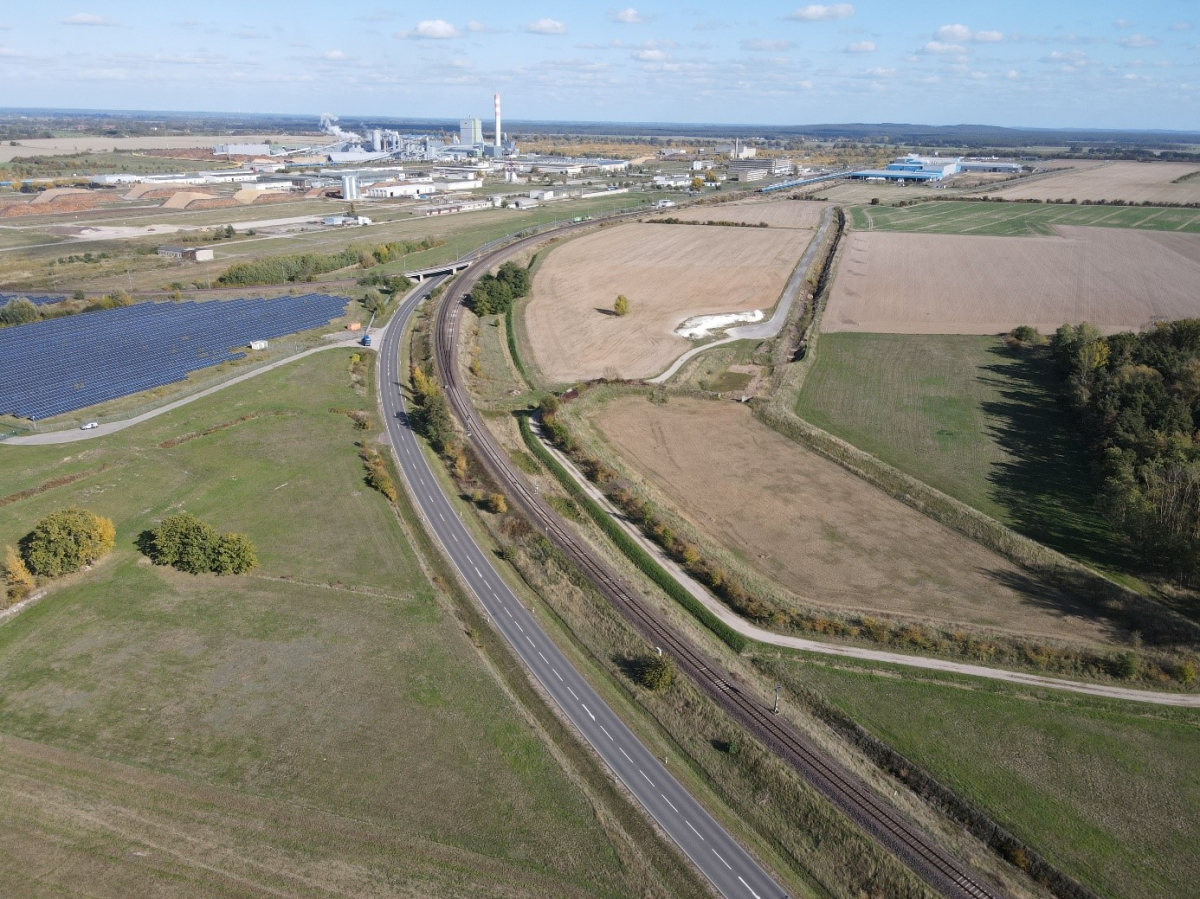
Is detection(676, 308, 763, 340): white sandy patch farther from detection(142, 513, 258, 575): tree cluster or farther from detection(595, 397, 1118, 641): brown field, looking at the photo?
detection(142, 513, 258, 575): tree cluster

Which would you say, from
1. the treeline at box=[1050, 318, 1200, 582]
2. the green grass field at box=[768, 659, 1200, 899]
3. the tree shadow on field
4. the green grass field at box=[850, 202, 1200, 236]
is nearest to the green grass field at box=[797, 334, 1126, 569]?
the tree shadow on field

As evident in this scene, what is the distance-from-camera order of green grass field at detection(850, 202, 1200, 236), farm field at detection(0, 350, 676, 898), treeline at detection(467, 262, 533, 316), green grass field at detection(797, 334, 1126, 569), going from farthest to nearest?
green grass field at detection(850, 202, 1200, 236), treeline at detection(467, 262, 533, 316), green grass field at detection(797, 334, 1126, 569), farm field at detection(0, 350, 676, 898)

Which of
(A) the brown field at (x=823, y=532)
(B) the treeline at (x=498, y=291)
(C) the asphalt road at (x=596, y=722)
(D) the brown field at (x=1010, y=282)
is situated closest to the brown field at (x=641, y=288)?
(B) the treeline at (x=498, y=291)

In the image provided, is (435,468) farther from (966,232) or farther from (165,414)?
(966,232)

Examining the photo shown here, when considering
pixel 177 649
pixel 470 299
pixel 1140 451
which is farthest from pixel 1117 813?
pixel 470 299

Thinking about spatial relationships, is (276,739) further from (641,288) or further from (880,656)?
(641,288)

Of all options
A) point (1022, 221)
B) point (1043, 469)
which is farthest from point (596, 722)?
point (1022, 221)
